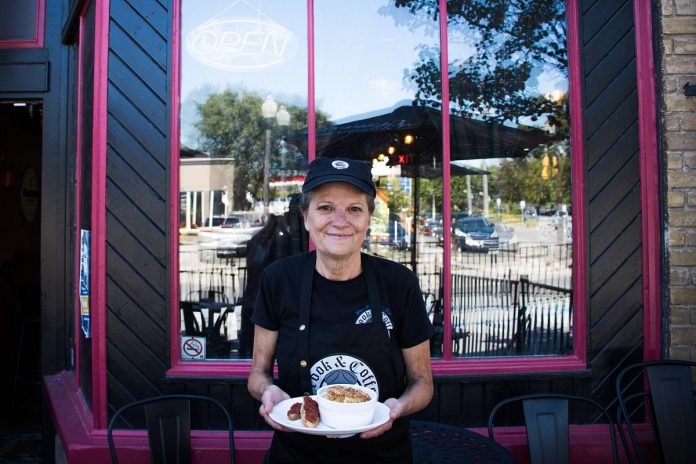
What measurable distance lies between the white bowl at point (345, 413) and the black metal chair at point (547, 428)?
114 centimetres

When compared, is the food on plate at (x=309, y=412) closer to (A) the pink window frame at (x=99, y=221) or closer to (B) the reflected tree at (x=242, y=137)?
(A) the pink window frame at (x=99, y=221)

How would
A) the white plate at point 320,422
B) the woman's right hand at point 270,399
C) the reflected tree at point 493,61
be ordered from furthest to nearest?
the reflected tree at point 493,61 → the woman's right hand at point 270,399 → the white plate at point 320,422

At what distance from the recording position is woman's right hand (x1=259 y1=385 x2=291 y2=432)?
1640mm

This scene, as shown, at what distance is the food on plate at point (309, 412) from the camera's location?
1.55 meters

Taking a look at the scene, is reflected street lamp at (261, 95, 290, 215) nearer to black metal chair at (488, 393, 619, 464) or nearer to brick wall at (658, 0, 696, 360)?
brick wall at (658, 0, 696, 360)

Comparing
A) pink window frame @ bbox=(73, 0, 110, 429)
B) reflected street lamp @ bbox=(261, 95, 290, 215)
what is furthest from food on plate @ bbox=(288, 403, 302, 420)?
reflected street lamp @ bbox=(261, 95, 290, 215)

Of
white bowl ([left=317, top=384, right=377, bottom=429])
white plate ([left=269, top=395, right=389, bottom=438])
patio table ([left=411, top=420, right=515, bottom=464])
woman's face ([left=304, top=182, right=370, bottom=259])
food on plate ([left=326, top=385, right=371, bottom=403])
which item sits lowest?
patio table ([left=411, top=420, right=515, bottom=464])

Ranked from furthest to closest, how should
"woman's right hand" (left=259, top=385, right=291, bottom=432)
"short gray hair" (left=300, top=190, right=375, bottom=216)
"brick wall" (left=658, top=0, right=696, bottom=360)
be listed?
"brick wall" (left=658, top=0, right=696, bottom=360) < "short gray hair" (left=300, top=190, right=375, bottom=216) < "woman's right hand" (left=259, top=385, right=291, bottom=432)

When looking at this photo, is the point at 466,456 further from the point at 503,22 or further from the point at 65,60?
the point at 503,22

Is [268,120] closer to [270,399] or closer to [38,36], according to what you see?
[38,36]

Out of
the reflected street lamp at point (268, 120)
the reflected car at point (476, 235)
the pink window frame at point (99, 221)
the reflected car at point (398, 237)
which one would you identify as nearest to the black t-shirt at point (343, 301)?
the pink window frame at point (99, 221)

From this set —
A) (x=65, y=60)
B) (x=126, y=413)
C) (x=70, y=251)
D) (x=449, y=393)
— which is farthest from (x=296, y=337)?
(x=65, y=60)

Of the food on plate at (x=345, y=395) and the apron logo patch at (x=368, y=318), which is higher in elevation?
the apron logo patch at (x=368, y=318)

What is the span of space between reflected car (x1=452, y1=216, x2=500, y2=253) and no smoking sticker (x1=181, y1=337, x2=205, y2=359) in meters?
2.87
